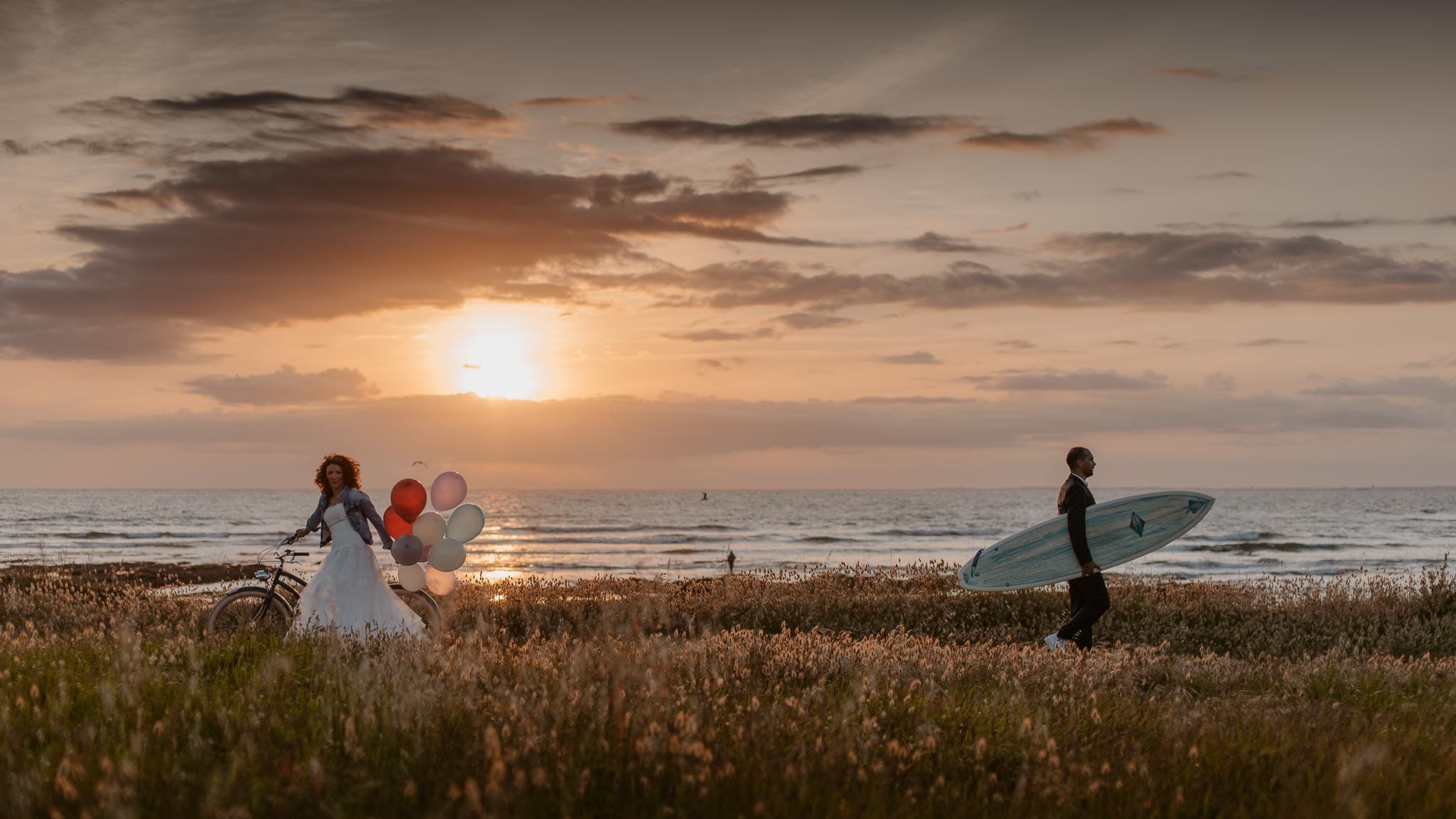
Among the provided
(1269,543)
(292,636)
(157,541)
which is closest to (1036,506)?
(1269,543)

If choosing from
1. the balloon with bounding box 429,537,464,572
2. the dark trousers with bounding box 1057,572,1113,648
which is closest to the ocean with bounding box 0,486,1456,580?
the dark trousers with bounding box 1057,572,1113,648

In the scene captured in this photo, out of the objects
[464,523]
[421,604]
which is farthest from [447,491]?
[421,604]

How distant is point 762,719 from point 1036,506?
13476 centimetres

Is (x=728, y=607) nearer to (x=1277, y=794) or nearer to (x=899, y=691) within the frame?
(x=899, y=691)

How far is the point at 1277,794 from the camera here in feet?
16.2

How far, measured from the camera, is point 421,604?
45.2 feet

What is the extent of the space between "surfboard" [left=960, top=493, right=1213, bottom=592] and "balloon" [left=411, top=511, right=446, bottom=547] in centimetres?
787

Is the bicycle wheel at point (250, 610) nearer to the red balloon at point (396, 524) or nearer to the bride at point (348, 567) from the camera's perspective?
the bride at point (348, 567)

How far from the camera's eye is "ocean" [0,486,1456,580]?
43719mm

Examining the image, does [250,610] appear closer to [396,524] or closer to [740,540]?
[396,524]

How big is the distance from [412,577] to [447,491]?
129 centimetres

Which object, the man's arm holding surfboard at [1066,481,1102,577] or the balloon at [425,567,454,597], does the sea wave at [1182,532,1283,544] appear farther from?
the balloon at [425,567,454,597]

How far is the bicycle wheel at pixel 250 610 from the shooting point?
1219 centimetres

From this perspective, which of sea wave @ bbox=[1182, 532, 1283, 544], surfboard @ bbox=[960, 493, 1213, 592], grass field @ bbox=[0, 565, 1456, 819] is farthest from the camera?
sea wave @ bbox=[1182, 532, 1283, 544]
